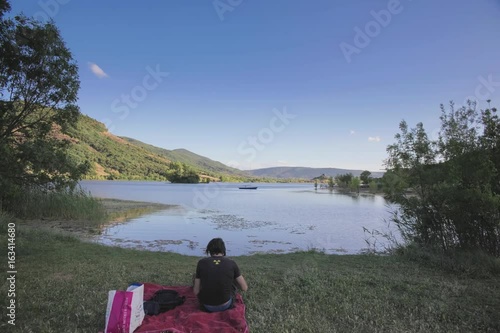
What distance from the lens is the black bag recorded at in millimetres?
4832

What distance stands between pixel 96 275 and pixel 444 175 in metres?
9.88

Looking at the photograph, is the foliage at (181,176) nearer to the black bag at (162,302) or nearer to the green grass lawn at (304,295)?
the green grass lawn at (304,295)

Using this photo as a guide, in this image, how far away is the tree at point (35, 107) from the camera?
7.30m

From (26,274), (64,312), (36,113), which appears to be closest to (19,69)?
(36,113)

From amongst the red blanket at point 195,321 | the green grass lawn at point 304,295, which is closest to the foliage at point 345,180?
the green grass lawn at point 304,295

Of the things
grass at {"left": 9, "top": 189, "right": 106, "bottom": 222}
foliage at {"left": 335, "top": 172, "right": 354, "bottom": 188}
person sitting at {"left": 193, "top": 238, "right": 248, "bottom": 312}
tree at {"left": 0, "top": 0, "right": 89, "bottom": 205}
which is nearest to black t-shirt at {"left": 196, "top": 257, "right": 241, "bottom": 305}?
person sitting at {"left": 193, "top": 238, "right": 248, "bottom": 312}

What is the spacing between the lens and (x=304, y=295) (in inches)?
229

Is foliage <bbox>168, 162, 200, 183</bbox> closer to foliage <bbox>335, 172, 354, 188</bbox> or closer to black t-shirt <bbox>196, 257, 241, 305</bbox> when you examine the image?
foliage <bbox>335, 172, 354, 188</bbox>

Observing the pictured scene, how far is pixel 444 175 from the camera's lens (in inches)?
373

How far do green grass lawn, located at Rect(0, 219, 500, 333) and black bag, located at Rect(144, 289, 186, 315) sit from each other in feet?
2.30

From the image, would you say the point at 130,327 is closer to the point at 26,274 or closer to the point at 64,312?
the point at 64,312

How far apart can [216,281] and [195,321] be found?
62 cm

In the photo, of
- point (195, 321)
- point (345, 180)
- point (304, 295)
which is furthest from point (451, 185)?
point (345, 180)

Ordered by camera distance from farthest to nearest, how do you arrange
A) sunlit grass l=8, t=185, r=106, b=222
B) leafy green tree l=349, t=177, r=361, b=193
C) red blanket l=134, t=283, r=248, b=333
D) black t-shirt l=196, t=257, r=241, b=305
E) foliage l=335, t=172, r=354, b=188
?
foliage l=335, t=172, r=354, b=188 < leafy green tree l=349, t=177, r=361, b=193 < sunlit grass l=8, t=185, r=106, b=222 < black t-shirt l=196, t=257, r=241, b=305 < red blanket l=134, t=283, r=248, b=333
